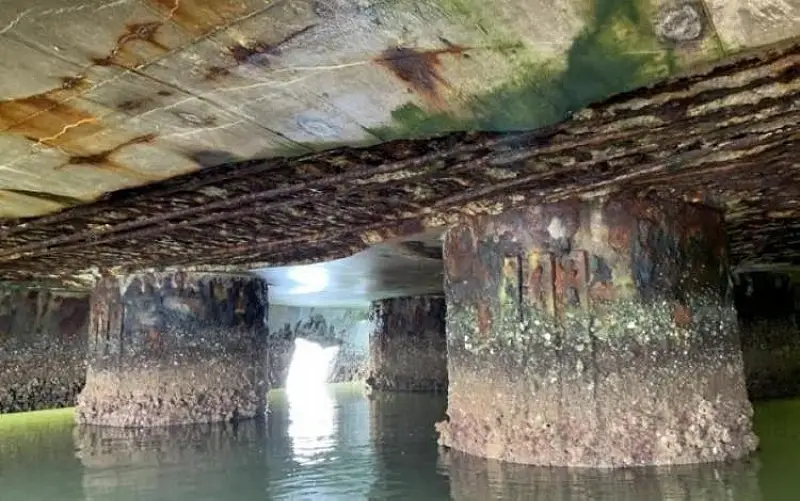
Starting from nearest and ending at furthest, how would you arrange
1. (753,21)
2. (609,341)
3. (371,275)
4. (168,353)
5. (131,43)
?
1. (753,21)
2. (131,43)
3. (609,341)
4. (168,353)
5. (371,275)

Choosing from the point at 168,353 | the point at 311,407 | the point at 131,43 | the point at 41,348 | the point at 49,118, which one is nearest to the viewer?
the point at 131,43

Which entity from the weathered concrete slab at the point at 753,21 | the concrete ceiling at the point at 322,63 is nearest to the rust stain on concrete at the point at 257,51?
the concrete ceiling at the point at 322,63

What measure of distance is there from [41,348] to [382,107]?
1081 centimetres

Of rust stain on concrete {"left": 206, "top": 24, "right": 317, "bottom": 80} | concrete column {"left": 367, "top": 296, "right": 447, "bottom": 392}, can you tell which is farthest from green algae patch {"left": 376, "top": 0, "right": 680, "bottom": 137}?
concrete column {"left": 367, "top": 296, "right": 447, "bottom": 392}

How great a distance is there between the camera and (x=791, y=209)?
20.9ft

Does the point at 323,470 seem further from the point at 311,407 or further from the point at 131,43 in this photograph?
the point at 311,407

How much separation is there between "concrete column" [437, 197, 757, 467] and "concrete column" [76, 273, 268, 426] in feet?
14.9

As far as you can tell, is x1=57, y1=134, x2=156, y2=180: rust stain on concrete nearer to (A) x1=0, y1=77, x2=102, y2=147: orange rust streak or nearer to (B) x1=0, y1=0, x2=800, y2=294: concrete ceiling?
(B) x1=0, y1=0, x2=800, y2=294: concrete ceiling

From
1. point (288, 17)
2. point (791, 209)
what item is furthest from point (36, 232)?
point (791, 209)

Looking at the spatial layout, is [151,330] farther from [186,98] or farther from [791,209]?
[791,209]

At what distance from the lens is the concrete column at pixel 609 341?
5.17 metres

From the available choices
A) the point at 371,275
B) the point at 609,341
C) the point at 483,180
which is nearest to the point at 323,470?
the point at 609,341

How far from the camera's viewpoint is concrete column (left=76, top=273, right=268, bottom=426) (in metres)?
9.05

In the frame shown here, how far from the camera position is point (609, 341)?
208 inches
